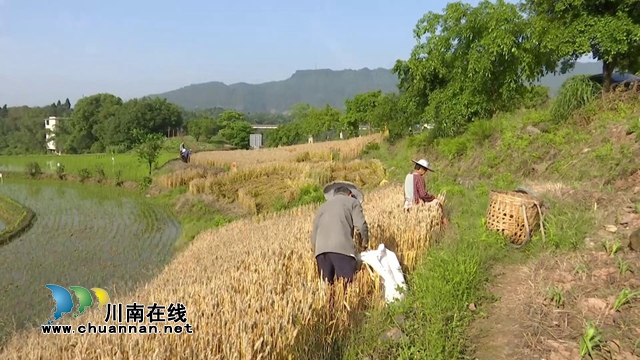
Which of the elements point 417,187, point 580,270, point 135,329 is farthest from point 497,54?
point 135,329

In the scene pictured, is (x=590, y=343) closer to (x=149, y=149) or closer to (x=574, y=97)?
(x=574, y=97)

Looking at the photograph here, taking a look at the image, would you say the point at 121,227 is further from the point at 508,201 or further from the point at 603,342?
the point at 603,342

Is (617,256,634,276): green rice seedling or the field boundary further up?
(617,256,634,276): green rice seedling

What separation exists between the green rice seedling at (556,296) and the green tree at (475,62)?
10.1 meters

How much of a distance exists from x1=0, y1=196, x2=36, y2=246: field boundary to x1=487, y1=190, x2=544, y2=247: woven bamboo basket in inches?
539

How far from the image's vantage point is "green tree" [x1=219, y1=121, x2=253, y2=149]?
68.8 meters

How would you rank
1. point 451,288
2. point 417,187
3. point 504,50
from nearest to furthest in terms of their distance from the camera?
point 451,288, point 417,187, point 504,50

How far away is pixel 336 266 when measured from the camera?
479cm

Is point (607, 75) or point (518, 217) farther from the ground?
point (607, 75)

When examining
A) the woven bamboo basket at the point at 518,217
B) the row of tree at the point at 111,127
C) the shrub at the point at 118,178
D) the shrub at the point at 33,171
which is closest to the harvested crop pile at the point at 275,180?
the shrub at the point at 118,178

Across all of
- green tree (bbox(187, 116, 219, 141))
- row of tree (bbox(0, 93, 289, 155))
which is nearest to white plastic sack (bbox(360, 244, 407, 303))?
row of tree (bbox(0, 93, 289, 155))

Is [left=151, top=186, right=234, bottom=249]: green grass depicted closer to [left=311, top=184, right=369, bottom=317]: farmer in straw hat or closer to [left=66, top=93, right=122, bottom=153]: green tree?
[left=311, top=184, right=369, bottom=317]: farmer in straw hat

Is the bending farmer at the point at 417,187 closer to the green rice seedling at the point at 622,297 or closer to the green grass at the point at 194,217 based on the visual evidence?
the green rice seedling at the point at 622,297

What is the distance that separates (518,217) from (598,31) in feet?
24.1
